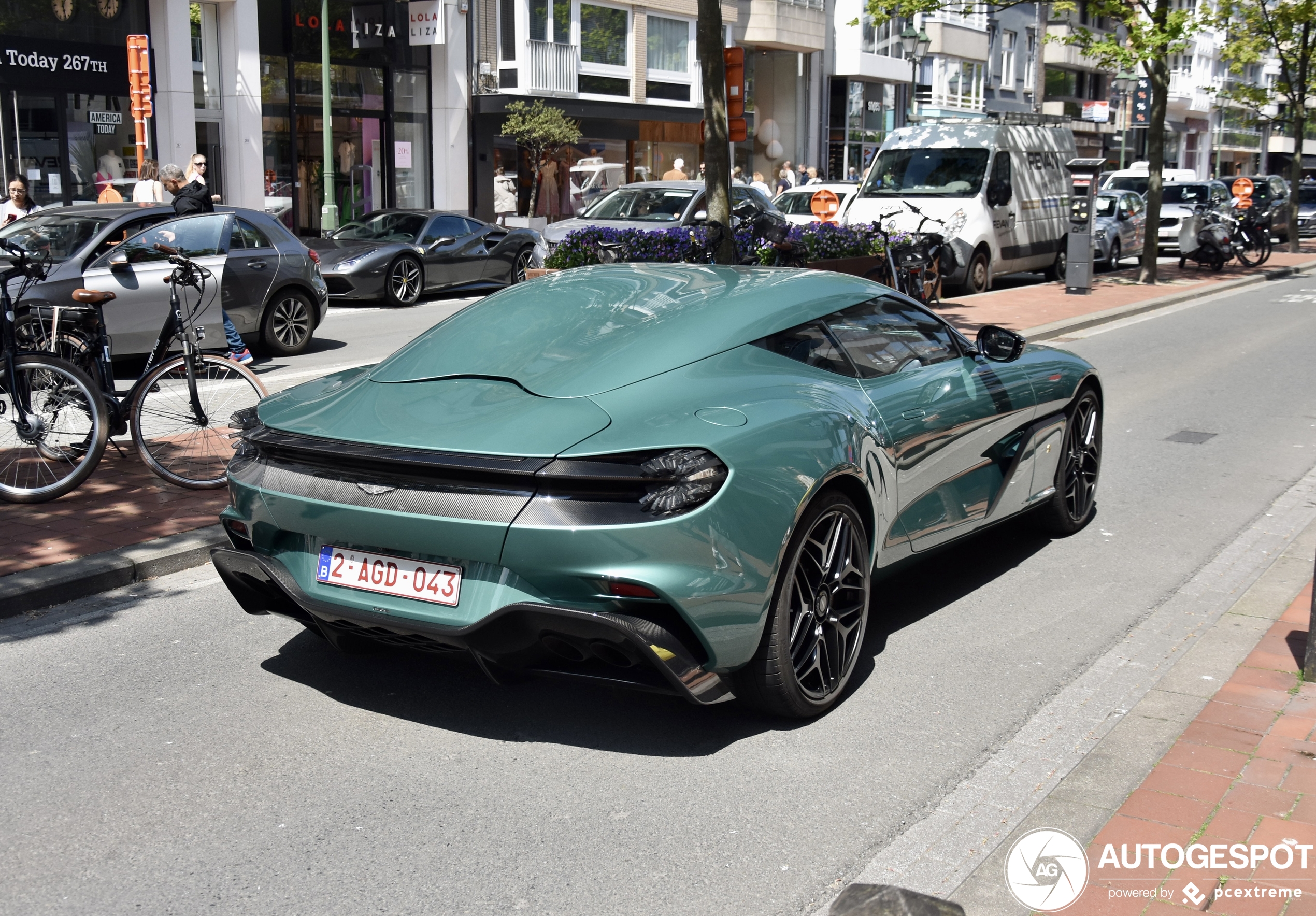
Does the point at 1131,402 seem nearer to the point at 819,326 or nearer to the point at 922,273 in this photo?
the point at 922,273

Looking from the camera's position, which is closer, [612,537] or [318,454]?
[612,537]

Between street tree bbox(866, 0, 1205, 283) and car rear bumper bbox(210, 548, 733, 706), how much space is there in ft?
65.4

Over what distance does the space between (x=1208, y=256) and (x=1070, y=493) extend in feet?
74.8

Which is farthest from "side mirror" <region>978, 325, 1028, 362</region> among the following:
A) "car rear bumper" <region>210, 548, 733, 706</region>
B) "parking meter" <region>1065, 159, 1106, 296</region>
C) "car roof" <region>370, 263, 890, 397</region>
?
"parking meter" <region>1065, 159, 1106, 296</region>

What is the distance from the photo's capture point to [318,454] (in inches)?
165

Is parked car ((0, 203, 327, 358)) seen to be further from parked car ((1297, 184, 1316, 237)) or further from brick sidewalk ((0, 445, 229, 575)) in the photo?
parked car ((1297, 184, 1316, 237))

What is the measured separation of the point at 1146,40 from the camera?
2286 centimetres

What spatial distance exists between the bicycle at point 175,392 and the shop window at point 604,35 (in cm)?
2813

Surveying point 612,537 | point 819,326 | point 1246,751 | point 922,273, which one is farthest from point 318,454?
A: point 922,273

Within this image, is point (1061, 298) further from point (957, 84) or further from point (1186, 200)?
point (957, 84)

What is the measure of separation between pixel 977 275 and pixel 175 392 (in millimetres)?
15291

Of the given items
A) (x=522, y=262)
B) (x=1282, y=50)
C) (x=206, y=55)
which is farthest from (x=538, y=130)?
(x=1282, y=50)

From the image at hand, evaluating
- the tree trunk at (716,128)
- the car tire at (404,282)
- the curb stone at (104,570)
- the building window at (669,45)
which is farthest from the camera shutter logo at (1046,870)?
the building window at (669,45)

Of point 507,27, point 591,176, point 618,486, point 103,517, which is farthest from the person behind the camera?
point 507,27
